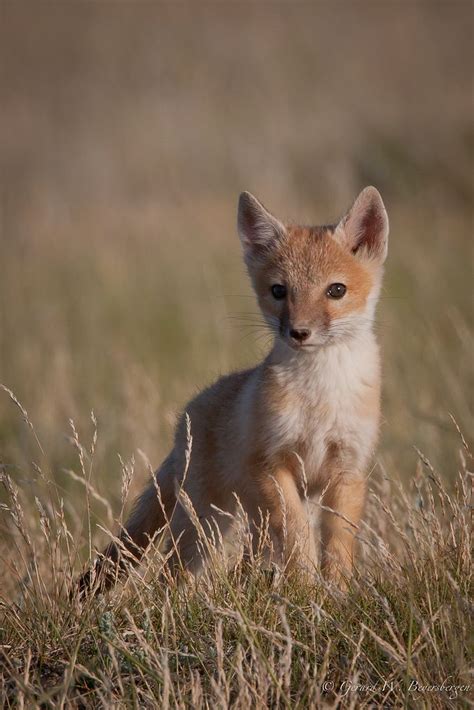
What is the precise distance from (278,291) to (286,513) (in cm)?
115

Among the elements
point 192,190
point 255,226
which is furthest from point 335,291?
point 192,190

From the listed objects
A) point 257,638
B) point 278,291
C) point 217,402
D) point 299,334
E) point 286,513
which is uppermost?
point 278,291

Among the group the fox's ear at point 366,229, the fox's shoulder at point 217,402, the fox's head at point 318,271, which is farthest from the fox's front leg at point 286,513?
the fox's ear at point 366,229

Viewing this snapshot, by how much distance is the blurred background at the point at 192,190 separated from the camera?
7.54 metres

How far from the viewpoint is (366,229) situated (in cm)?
461

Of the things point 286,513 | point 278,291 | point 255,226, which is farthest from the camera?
point 255,226

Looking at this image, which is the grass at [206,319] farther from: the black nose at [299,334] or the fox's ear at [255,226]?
the fox's ear at [255,226]

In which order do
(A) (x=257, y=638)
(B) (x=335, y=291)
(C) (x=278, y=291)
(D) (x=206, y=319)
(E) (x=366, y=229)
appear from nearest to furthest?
(A) (x=257, y=638), (B) (x=335, y=291), (C) (x=278, y=291), (E) (x=366, y=229), (D) (x=206, y=319)

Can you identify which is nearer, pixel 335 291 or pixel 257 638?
pixel 257 638

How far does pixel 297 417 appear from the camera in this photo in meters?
4.12

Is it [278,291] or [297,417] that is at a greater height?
[278,291]

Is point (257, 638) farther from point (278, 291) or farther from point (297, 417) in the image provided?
point (278, 291)

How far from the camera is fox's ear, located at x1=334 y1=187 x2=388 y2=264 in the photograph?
4492 mm

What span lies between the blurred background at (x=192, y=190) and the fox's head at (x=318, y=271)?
13.3 inches
